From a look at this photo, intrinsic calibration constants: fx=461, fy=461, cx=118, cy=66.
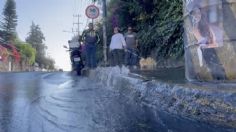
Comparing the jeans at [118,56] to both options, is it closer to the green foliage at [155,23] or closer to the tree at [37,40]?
the green foliage at [155,23]

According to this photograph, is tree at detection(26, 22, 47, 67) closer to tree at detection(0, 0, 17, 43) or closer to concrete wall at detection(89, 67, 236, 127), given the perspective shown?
tree at detection(0, 0, 17, 43)

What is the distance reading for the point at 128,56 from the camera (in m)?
15.3

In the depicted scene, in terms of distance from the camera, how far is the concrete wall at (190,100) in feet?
14.4

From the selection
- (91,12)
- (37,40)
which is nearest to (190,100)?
(91,12)

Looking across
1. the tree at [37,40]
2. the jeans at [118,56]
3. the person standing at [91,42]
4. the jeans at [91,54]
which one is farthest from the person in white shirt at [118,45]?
the tree at [37,40]

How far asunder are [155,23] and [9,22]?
76902mm

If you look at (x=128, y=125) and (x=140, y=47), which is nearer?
(x=128, y=125)

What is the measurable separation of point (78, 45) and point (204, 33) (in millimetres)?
14028

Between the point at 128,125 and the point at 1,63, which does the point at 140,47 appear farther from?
the point at 1,63

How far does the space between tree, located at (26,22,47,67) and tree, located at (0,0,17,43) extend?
29.9 m

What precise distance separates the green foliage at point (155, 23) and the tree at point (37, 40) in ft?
341

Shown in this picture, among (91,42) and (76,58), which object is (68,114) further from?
(76,58)

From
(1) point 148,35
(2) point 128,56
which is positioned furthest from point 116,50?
(1) point 148,35

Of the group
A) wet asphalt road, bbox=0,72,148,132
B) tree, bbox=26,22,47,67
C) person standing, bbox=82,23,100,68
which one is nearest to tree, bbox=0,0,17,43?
tree, bbox=26,22,47,67
